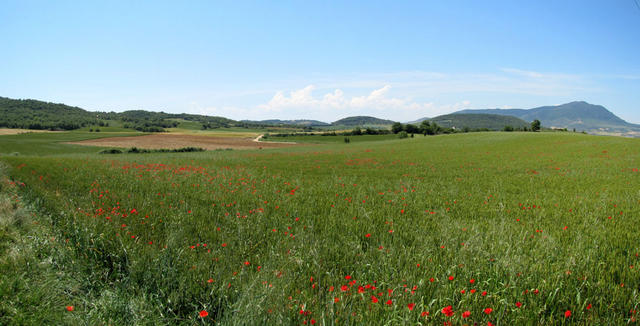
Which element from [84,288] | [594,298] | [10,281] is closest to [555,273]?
[594,298]

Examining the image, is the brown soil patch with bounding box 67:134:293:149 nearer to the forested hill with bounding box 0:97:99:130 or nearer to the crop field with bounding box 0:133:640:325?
the forested hill with bounding box 0:97:99:130

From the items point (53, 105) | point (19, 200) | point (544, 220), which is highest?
point (53, 105)

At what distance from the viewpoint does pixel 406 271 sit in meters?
3.66

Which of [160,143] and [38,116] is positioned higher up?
[38,116]

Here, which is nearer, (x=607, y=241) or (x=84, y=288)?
(x=84, y=288)

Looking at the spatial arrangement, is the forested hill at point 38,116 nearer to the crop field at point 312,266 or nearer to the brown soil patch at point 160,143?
the brown soil patch at point 160,143

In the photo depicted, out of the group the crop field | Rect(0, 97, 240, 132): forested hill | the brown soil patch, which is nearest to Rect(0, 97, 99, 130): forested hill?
Rect(0, 97, 240, 132): forested hill

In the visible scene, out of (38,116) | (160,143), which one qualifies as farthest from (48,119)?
(160,143)

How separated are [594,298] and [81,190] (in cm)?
1204

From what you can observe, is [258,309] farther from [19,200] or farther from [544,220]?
[19,200]

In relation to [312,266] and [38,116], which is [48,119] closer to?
[38,116]

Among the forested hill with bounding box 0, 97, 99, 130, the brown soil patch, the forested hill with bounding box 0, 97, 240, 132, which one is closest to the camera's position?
the brown soil patch

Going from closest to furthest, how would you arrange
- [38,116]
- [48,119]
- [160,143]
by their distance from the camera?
[160,143], [48,119], [38,116]

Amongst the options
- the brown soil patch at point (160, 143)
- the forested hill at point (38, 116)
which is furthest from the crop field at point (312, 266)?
the forested hill at point (38, 116)
